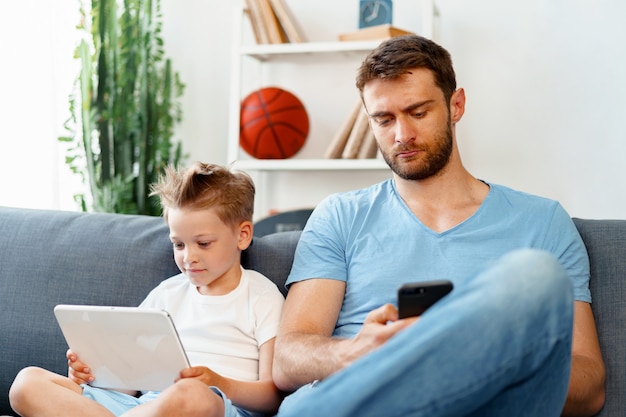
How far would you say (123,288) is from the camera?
1.81 m

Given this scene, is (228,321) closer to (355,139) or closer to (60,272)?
(60,272)

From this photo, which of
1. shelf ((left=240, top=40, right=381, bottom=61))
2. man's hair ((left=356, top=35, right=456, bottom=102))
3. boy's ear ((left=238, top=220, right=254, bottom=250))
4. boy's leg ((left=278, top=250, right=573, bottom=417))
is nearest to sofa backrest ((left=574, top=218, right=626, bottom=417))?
man's hair ((left=356, top=35, right=456, bottom=102))

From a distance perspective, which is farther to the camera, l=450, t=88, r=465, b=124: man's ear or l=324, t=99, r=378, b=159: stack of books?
l=324, t=99, r=378, b=159: stack of books

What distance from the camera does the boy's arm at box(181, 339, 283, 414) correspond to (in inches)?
59.2

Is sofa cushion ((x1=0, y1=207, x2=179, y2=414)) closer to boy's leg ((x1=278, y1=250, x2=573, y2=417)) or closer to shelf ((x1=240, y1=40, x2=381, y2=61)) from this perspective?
boy's leg ((x1=278, y1=250, x2=573, y2=417))

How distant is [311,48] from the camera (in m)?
3.20

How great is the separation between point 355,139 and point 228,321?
1517 millimetres

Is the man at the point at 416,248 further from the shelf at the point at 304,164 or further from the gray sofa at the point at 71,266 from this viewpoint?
the shelf at the point at 304,164

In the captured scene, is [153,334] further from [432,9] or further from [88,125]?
Answer: [432,9]

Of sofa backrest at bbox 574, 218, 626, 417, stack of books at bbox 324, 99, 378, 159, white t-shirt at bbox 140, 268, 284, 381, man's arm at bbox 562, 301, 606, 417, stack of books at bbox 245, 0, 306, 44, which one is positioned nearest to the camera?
man's arm at bbox 562, 301, 606, 417

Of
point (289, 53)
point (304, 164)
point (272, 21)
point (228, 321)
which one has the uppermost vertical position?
point (272, 21)

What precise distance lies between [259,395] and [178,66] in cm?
224

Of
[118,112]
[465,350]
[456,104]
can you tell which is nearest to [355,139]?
[118,112]

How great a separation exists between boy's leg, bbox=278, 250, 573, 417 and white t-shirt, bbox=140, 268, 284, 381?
59 cm
